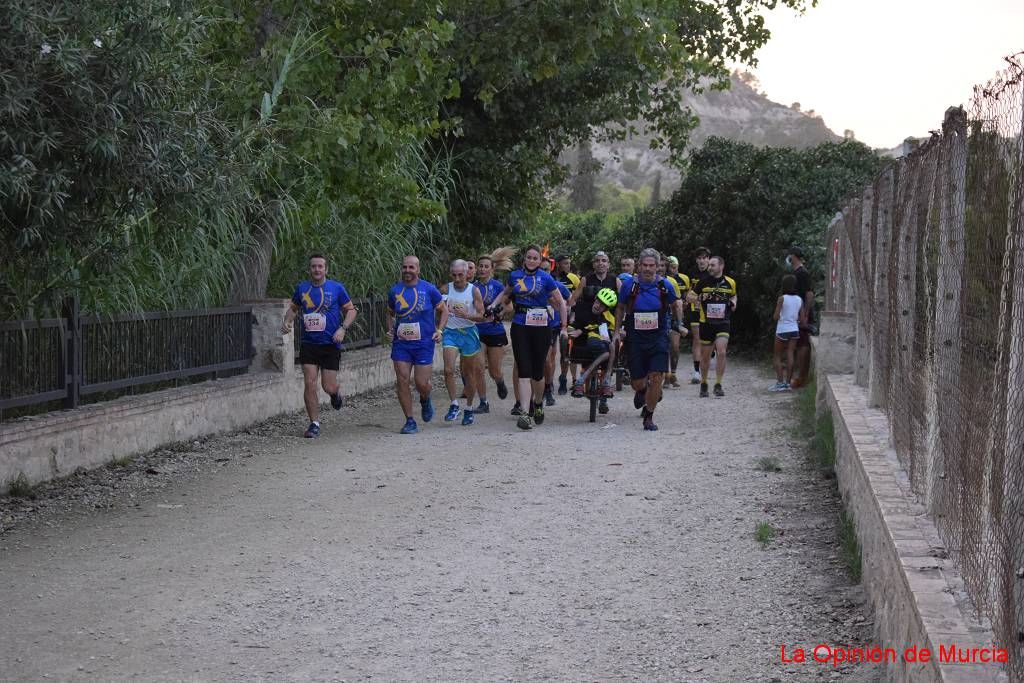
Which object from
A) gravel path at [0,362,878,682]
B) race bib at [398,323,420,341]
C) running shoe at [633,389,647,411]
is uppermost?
race bib at [398,323,420,341]

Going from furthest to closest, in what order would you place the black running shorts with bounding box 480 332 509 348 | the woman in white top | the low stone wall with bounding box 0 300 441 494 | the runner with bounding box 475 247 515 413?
1. the woman in white top
2. the black running shorts with bounding box 480 332 509 348
3. the runner with bounding box 475 247 515 413
4. the low stone wall with bounding box 0 300 441 494

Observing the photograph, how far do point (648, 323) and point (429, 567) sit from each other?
22.4ft

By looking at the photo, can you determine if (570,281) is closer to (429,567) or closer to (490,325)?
(490,325)

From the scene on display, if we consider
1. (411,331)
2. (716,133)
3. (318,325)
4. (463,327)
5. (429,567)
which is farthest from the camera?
(716,133)

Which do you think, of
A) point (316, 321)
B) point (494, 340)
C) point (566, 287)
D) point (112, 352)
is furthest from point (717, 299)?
point (112, 352)

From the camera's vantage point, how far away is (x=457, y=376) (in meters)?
22.4

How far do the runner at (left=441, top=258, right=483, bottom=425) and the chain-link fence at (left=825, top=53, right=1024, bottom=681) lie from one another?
7.84 m

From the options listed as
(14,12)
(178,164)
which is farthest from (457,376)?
(14,12)

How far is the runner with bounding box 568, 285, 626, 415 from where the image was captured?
1514 cm

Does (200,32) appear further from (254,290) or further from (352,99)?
(254,290)

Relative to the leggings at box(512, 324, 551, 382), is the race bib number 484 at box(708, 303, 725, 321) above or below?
above

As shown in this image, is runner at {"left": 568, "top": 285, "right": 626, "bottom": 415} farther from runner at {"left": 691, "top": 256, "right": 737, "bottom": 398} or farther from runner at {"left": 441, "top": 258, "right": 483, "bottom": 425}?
runner at {"left": 691, "top": 256, "right": 737, "bottom": 398}

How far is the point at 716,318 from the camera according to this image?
1828 centimetres

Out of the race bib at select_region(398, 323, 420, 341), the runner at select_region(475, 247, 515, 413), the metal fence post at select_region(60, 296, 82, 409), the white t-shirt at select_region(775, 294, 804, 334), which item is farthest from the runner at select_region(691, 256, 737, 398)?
the metal fence post at select_region(60, 296, 82, 409)
